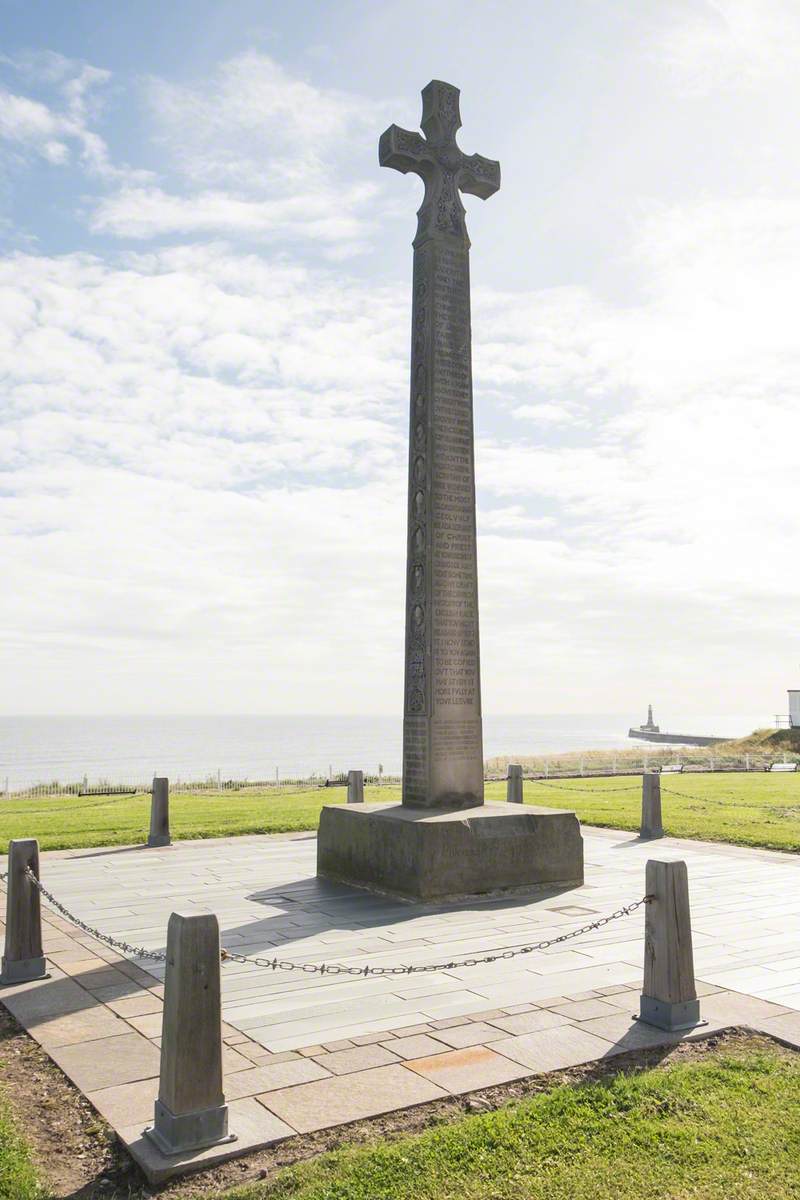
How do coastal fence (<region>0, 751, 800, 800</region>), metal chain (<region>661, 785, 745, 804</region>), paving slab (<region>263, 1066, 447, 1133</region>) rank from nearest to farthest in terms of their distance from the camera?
1. paving slab (<region>263, 1066, 447, 1133</region>)
2. metal chain (<region>661, 785, 745, 804</region>)
3. coastal fence (<region>0, 751, 800, 800</region>)

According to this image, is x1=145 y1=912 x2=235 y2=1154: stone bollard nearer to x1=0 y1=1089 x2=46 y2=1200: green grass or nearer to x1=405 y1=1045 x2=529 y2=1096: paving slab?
x1=0 y1=1089 x2=46 y2=1200: green grass

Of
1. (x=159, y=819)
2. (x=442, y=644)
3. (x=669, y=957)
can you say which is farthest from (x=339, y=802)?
(x=669, y=957)

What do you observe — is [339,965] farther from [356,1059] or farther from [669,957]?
[669,957]

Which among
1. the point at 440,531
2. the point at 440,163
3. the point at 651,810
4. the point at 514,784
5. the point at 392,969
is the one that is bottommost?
the point at 392,969

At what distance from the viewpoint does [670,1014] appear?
5938 mm

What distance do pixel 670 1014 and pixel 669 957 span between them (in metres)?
0.33

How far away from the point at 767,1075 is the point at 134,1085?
3.46 m

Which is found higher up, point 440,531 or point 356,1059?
point 440,531

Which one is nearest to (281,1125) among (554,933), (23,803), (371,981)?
(371,981)

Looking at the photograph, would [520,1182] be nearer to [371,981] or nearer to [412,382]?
[371,981]

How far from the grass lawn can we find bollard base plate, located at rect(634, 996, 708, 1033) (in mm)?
8871

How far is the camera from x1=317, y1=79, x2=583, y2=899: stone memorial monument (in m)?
10.4

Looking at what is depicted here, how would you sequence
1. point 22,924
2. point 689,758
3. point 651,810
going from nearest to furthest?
point 22,924, point 651,810, point 689,758

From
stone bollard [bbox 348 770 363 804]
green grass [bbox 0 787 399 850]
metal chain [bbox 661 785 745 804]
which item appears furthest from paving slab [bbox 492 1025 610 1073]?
metal chain [bbox 661 785 745 804]
